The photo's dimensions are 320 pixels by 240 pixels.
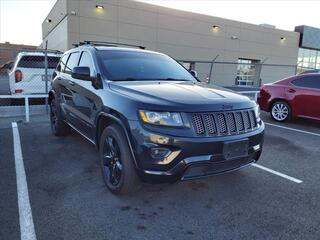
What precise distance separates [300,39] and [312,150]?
3205 cm

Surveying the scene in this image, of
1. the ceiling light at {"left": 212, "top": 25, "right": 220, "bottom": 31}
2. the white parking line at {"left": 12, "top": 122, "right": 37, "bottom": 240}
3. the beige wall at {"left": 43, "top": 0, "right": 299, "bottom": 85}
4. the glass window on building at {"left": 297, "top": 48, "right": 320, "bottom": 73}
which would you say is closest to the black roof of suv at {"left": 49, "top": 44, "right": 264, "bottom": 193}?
the white parking line at {"left": 12, "top": 122, "right": 37, "bottom": 240}

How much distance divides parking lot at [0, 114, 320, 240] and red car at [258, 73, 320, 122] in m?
2.97

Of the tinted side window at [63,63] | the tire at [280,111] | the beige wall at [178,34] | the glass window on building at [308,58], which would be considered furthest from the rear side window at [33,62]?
the glass window on building at [308,58]

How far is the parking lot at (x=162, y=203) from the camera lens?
9.41 ft

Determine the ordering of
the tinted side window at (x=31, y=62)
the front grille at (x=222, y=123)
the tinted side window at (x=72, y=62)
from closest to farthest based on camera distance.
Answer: the front grille at (x=222, y=123) < the tinted side window at (x=72, y=62) < the tinted side window at (x=31, y=62)

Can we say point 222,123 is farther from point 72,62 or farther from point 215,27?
point 215,27

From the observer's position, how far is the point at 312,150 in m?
5.77

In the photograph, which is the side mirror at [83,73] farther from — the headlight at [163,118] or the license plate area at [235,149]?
the license plate area at [235,149]

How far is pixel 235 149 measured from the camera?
3.25 metres

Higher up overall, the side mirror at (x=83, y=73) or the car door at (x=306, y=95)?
the side mirror at (x=83, y=73)

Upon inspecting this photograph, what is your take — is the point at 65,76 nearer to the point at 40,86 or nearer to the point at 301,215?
the point at 40,86

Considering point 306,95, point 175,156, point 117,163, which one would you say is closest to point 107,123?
point 117,163

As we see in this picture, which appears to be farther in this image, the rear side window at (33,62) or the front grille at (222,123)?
the rear side window at (33,62)

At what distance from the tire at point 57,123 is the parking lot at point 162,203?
956 mm
